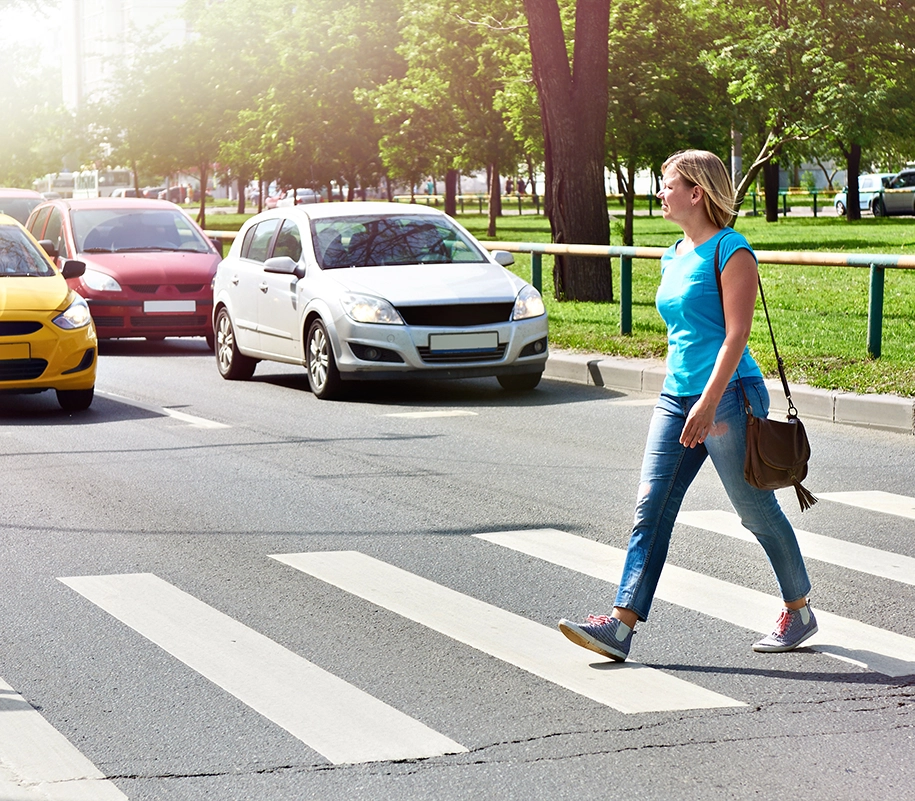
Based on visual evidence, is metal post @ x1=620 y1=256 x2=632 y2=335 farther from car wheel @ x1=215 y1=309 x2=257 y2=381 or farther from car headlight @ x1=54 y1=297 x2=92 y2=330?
car headlight @ x1=54 y1=297 x2=92 y2=330

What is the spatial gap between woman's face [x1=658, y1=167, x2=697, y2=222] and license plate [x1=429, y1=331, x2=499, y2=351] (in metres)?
7.15

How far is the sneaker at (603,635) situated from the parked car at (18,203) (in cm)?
2601

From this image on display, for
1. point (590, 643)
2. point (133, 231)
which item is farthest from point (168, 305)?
point (590, 643)

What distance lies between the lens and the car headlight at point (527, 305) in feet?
41.4

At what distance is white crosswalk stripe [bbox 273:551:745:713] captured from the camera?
477 cm

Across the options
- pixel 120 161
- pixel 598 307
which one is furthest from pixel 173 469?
pixel 120 161

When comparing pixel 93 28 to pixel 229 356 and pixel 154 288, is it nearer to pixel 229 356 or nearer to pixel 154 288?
pixel 154 288

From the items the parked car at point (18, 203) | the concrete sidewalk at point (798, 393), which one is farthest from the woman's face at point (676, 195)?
the parked car at point (18, 203)

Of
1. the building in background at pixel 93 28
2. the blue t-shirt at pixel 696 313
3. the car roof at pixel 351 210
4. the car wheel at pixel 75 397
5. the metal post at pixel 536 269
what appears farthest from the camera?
the building in background at pixel 93 28

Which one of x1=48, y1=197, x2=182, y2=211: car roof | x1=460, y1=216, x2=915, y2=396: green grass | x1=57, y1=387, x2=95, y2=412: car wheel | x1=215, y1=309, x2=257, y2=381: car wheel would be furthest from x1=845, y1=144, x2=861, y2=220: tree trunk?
x1=57, y1=387, x2=95, y2=412: car wheel

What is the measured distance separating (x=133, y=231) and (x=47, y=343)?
689 centimetres

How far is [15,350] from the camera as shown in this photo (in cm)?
1164

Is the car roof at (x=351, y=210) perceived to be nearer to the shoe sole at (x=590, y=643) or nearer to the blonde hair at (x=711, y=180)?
the blonde hair at (x=711, y=180)

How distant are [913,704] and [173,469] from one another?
544 cm
